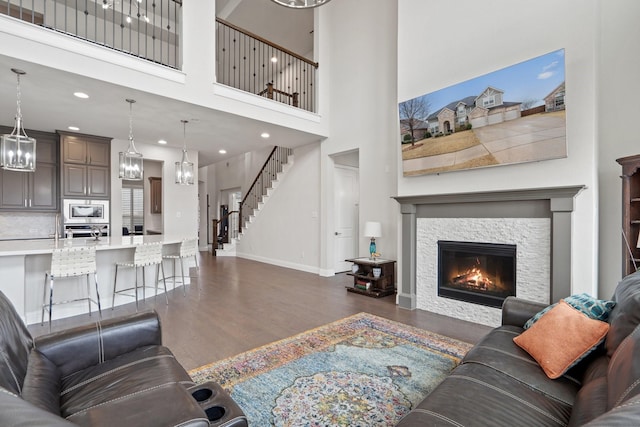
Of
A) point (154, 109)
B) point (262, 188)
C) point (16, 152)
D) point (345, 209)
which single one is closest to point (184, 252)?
point (154, 109)

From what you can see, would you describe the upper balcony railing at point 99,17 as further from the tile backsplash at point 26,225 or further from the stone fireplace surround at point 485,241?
the stone fireplace surround at point 485,241

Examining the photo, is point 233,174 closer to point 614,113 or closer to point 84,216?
point 84,216

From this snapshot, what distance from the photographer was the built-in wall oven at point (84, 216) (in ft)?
20.2

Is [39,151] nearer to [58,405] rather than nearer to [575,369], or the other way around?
[58,405]

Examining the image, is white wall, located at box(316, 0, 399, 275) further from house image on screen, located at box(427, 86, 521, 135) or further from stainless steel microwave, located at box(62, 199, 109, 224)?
stainless steel microwave, located at box(62, 199, 109, 224)

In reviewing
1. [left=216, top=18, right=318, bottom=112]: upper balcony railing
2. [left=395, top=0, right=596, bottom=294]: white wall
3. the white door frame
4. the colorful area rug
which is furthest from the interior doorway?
the colorful area rug

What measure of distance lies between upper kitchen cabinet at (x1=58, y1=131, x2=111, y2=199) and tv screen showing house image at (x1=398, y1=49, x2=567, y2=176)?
6.11 m

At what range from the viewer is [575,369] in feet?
5.48

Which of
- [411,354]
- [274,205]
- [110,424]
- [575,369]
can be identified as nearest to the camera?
[110,424]

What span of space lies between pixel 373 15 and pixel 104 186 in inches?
250

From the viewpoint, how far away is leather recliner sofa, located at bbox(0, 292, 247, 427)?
1052 mm

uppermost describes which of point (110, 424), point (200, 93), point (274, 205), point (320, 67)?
point (320, 67)

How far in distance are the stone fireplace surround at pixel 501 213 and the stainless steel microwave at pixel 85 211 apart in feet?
19.9

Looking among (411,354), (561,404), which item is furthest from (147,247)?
(561,404)
